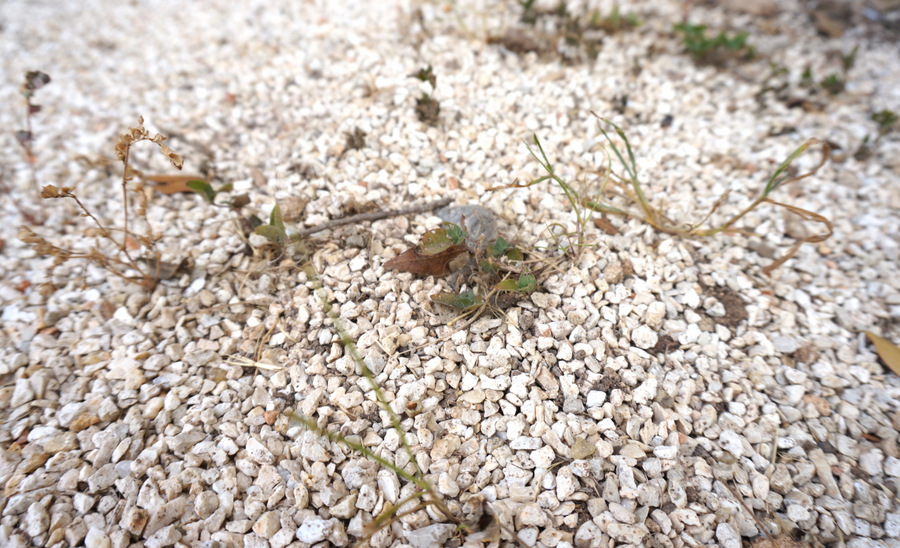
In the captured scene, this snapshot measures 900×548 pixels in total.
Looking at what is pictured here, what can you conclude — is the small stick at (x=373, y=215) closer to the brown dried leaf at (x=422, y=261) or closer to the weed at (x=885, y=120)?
the brown dried leaf at (x=422, y=261)

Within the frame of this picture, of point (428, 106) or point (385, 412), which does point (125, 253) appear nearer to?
point (385, 412)

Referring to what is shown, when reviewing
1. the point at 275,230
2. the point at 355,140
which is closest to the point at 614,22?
the point at 355,140

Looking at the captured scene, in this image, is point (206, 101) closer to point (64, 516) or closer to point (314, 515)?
point (64, 516)

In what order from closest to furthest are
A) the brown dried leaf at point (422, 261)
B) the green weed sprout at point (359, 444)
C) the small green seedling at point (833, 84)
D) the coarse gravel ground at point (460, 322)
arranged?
the green weed sprout at point (359, 444) < the coarse gravel ground at point (460, 322) < the brown dried leaf at point (422, 261) < the small green seedling at point (833, 84)

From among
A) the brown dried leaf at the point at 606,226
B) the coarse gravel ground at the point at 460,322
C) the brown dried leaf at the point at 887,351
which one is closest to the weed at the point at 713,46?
the coarse gravel ground at the point at 460,322

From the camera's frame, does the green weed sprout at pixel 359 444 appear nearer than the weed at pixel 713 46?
Yes

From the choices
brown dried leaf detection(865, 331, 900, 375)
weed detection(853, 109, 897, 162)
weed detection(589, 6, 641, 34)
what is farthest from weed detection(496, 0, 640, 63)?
brown dried leaf detection(865, 331, 900, 375)
